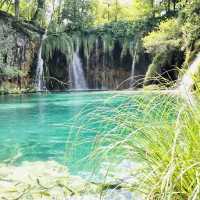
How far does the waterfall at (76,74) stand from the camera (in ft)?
87.5

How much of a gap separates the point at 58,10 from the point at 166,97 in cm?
3395

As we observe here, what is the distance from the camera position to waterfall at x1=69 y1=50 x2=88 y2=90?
26672 mm

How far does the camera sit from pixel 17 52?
25.2 m

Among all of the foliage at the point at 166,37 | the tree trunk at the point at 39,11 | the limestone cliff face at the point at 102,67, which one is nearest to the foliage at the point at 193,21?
the foliage at the point at 166,37

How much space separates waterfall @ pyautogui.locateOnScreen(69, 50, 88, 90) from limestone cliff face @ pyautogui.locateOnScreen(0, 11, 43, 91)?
95.9 inches

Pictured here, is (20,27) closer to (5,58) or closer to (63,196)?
(5,58)

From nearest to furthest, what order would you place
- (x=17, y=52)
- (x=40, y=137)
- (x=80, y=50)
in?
(x=40, y=137), (x=17, y=52), (x=80, y=50)

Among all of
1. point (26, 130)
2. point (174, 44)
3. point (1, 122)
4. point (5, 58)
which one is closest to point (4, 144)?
point (26, 130)

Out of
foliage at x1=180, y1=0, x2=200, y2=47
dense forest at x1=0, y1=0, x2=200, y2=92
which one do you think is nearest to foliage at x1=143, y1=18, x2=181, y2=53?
foliage at x1=180, y1=0, x2=200, y2=47

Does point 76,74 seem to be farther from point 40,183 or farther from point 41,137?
point 40,183

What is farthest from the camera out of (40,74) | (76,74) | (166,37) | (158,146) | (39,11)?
(39,11)

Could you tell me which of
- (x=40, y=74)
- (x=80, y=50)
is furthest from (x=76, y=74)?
(x=40, y=74)

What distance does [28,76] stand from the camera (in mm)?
25656

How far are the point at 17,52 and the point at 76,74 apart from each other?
4031 mm
